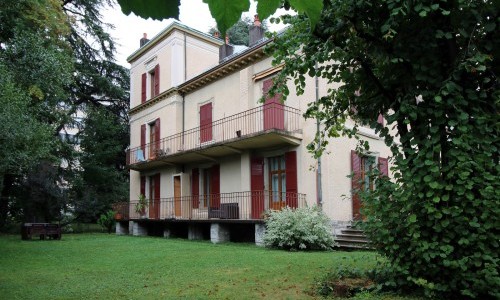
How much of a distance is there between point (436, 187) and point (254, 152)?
11.4 meters

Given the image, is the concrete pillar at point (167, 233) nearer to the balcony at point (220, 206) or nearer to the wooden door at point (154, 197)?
the balcony at point (220, 206)

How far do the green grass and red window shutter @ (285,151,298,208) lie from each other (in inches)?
148

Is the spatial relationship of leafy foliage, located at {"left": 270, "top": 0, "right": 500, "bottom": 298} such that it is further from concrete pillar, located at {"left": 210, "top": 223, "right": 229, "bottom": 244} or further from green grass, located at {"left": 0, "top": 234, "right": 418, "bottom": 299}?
concrete pillar, located at {"left": 210, "top": 223, "right": 229, "bottom": 244}

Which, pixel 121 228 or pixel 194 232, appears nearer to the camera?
pixel 194 232

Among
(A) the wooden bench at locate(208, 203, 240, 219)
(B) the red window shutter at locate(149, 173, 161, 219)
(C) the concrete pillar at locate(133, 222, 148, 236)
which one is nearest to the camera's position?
(A) the wooden bench at locate(208, 203, 240, 219)

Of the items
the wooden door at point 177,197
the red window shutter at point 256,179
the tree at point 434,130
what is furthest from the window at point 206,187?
the tree at point 434,130

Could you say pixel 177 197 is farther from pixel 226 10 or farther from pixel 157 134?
Result: pixel 226 10

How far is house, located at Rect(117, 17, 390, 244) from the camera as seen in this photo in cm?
1471

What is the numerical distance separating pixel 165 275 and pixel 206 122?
11.7 m

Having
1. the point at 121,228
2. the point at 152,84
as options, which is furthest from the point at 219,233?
the point at 152,84

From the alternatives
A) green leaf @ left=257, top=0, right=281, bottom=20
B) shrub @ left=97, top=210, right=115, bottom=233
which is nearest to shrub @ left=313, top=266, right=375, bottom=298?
green leaf @ left=257, top=0, right=281, bottom=20

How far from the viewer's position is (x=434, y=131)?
209 inches

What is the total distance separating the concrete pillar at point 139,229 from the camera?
21750 mm

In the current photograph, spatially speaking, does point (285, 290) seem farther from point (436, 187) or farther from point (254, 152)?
point (254, 152)
